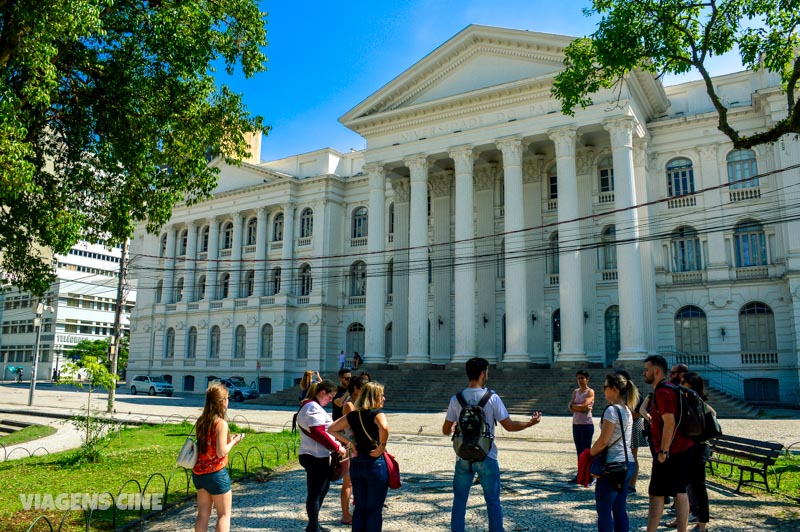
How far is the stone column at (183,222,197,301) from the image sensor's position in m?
45.9

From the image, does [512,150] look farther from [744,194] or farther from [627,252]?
[744,194]

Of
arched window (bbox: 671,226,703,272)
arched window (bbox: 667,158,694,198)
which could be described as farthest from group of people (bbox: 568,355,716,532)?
arched window (bbox: 667,158,694,198)

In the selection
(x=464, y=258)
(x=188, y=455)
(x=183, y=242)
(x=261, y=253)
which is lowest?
(x=188, y=455)

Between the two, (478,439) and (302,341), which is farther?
(302,341)

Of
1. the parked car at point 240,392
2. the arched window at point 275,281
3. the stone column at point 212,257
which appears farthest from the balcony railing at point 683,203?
the stone column at point 212,257

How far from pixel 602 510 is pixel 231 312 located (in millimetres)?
39292

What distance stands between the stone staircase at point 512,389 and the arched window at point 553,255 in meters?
6.34

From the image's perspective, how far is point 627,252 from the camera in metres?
26.4

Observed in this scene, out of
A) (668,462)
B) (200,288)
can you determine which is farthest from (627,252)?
(200,288)

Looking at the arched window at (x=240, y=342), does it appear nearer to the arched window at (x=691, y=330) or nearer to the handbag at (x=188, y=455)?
the arched window at (x=691, y=330)

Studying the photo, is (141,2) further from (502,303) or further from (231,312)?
(231,312)

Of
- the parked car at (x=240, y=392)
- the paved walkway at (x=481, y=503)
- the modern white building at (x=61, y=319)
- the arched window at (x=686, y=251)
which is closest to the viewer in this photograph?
the paved walkway at (x=481, y=503)

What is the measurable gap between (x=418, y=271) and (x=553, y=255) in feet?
22.9

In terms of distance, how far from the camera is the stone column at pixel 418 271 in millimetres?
30906
